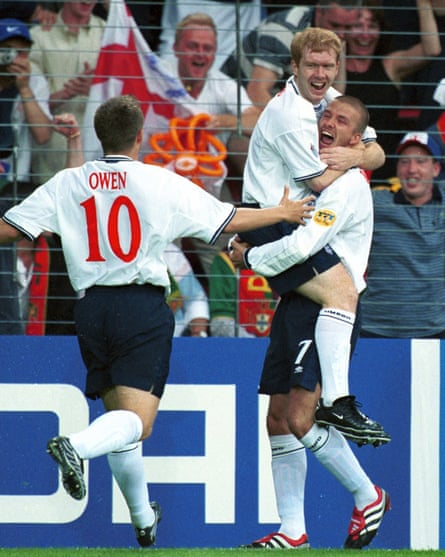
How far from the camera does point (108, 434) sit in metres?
4.66

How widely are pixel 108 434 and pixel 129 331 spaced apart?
0.47 metres

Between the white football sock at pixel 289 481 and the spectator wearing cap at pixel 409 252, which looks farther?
the spectator wearing cap at pixel 409 252

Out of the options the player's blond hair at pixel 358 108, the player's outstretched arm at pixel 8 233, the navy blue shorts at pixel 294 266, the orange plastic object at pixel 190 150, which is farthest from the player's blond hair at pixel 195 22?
the player's outstretched arm at pixel 8 233

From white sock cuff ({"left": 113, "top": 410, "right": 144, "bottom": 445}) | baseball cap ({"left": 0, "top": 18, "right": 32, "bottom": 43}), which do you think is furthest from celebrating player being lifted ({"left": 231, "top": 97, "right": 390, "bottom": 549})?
baseball cap ({"left": 0, "top": 18, "right": 32, "bottom": 43})

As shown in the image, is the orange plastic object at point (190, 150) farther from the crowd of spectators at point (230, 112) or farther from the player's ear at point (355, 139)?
the player's ear at point (355, 139)

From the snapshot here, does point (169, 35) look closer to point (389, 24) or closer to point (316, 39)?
point (389, 24)

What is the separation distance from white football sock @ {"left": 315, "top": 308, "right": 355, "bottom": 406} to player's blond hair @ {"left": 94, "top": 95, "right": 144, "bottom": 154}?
113cm

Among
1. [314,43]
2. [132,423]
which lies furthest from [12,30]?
[132,423]

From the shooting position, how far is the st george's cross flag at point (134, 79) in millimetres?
7184

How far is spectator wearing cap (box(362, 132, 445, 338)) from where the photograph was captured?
258 inches

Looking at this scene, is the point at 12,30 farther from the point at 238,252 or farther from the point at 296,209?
the point at 296,209

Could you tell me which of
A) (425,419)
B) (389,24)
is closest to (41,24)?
(389,24)

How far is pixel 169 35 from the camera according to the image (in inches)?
296

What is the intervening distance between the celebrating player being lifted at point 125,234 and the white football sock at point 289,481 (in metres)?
0.68
